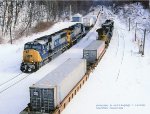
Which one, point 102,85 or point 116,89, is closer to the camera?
point 116,89

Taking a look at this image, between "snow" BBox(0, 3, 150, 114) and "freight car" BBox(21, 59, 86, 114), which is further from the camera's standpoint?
"snow" BBox(0, 3, 150, 114)

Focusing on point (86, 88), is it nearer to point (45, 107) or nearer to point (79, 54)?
point (45, 107)

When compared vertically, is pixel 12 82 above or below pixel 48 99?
below

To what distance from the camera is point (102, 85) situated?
2703 cm

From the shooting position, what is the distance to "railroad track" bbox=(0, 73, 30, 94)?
26.2 metres

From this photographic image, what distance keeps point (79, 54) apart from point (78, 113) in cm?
2119

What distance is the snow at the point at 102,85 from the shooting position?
21.8 metres

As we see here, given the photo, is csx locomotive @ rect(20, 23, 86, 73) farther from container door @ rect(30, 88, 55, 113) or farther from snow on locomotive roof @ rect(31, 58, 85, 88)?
container door @ rect(30, 88, 55, 113)

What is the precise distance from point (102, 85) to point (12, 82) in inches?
346

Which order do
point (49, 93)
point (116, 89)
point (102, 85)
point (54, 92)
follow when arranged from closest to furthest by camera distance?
point (54, 92) → point (49, 93) → point (116, 89) → point (102, 85)

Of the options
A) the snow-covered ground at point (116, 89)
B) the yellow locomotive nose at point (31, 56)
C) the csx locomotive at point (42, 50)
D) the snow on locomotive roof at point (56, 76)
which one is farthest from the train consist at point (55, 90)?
the csx locomotive at point (42, 50)

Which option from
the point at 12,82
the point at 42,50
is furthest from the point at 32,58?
the point at 12,82

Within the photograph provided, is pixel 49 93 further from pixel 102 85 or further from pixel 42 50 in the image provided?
pixel 42 50

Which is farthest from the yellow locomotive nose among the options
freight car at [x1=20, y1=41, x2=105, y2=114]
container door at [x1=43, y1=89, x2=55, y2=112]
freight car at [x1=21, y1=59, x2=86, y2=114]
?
container door at [x1=43, y1=89, x2=55, y2=112]
